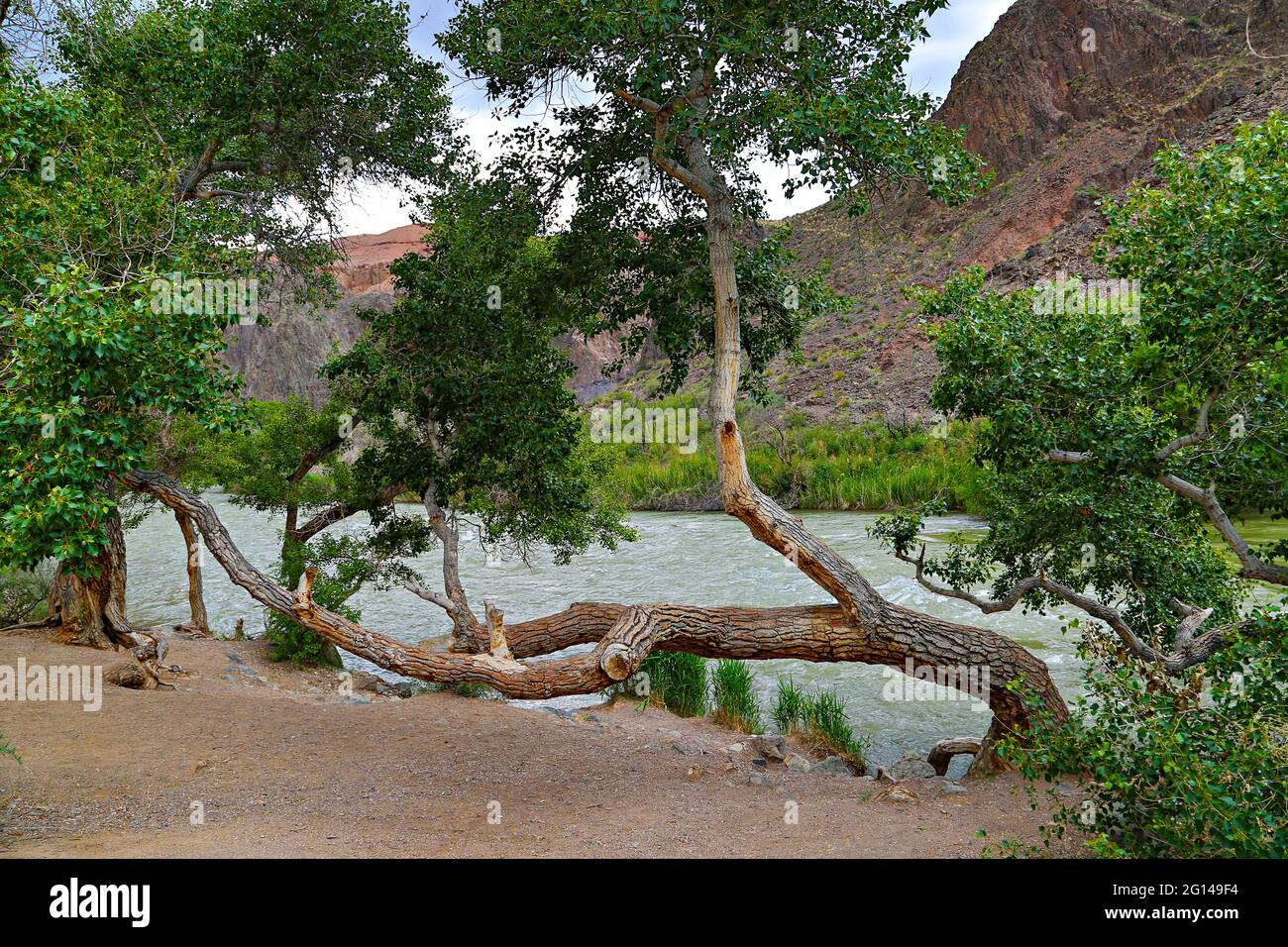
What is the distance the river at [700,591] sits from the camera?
34.0ft

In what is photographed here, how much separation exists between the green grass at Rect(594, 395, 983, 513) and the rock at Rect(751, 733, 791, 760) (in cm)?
1428

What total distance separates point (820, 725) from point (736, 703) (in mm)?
1112

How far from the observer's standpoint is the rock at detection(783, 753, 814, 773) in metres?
7.71

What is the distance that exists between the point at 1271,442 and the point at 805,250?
191 feet

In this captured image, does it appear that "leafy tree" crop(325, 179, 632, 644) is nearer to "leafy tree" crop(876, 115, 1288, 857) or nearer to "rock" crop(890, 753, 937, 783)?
"leafy tree" crop(876, 115, 1288, 857)

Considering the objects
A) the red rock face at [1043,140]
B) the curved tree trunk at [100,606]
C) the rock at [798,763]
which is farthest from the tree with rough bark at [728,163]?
the red rock face at [1043,140]

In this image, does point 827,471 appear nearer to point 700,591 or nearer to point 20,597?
point 700,591

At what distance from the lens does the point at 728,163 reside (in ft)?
24.6

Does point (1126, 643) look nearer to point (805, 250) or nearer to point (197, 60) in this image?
point (197, 60)

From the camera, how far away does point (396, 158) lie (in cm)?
967

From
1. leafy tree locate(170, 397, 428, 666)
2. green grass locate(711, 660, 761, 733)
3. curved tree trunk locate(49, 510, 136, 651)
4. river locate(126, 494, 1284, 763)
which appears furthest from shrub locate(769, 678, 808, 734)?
curved tree trunk locate(49, 510, 136, 651)

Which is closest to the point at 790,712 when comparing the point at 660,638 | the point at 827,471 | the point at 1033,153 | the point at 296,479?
the point at 660,638

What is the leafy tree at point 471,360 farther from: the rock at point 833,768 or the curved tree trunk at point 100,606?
the curved tree trunk at point 100,606
